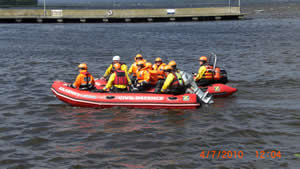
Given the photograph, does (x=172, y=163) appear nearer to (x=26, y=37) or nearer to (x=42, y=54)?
(x=42, y=54)

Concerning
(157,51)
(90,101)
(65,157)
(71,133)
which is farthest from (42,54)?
(65,157)

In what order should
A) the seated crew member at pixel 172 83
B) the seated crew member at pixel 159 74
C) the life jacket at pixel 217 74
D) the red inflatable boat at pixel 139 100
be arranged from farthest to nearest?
1. the life jacket at pixel 217 74
2. the seated crew member at pixel 159 74
3. the red inflatable boat at pixel 139 100
4. the seated crew member at pixel 172 83

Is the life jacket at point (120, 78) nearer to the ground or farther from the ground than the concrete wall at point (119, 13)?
nearer to the ground

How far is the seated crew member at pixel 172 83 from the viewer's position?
564 inches

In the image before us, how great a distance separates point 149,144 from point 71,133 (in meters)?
2.70

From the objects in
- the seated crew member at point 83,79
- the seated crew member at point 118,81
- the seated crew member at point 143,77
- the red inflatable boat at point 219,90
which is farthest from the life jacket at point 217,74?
the seated crew member at point 83,79

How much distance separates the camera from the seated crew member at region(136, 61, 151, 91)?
1562 centimetres

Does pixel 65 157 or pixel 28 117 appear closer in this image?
pixel 65 157

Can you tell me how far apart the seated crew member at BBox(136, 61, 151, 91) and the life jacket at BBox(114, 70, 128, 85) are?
0.86 m

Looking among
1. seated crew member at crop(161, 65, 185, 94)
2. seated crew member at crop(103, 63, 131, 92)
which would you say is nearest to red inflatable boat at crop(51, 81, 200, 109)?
seated crew member at crop(161, 65, 185, 94)

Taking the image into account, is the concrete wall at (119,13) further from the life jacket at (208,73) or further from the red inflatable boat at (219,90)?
the red inflatable boat at (219,90)

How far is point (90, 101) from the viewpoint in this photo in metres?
14.9

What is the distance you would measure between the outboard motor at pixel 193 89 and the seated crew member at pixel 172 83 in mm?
360

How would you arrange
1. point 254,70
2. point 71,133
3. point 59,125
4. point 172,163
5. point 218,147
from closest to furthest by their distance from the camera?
point 172,163
point 218,147
point 71,133
point 59,125
point 254,70
